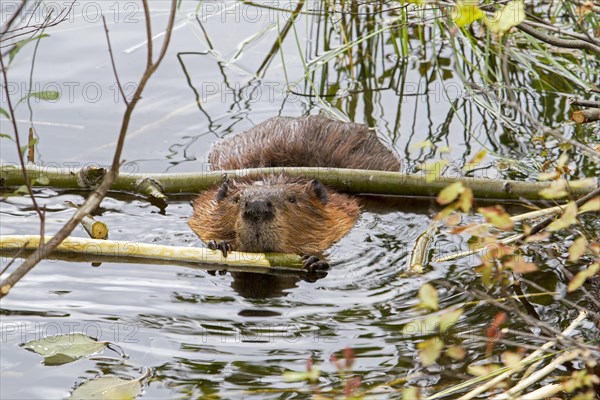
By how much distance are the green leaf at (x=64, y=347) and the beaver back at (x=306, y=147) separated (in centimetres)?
216

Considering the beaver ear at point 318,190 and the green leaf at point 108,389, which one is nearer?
the green leaf at point 108,389

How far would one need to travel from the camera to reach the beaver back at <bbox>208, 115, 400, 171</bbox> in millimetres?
5805

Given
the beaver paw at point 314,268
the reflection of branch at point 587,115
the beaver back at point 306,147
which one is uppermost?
the reflection of branch at point 587,115

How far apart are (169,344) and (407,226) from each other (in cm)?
188

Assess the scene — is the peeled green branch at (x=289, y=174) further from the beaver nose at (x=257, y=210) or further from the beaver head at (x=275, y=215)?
the beaver nose at (x=257, y=210)

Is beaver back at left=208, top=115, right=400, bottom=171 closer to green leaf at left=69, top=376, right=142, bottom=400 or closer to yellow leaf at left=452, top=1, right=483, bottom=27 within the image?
green leaf at left=69, top=376, right=142, bottom=400

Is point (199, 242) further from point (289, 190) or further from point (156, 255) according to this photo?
point (156, 255)

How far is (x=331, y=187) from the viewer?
5.62 metres

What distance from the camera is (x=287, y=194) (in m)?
5.17

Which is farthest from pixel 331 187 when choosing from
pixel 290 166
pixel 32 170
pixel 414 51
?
pixel 414 51

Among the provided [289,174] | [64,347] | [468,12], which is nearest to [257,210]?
[289,174]

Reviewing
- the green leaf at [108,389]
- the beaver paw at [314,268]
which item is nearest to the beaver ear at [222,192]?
the beaver paw at [314,268]

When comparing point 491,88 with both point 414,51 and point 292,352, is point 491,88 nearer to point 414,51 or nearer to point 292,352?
point 414,51

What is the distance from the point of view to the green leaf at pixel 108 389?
338cm
